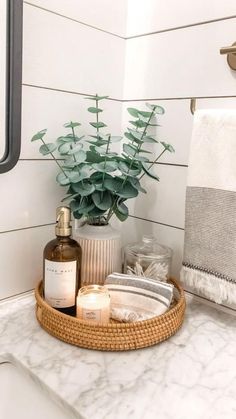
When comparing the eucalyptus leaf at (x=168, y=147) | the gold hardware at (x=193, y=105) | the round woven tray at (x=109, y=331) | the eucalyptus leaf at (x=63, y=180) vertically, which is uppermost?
the gold hardware at (x=193, y=105)

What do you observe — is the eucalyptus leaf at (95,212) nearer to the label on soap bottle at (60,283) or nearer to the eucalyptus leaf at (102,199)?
the eucalyptus leaf at (102,199)

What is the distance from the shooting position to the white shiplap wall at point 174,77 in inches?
32.3

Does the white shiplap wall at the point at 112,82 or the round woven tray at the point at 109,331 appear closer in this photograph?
the round woven tray at the point at 109,331

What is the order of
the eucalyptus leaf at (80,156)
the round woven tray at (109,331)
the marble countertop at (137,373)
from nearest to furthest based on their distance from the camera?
the marble countertop at (137,373), the round woven tray at (109,331), the eucalyptus leaf at (80,156)

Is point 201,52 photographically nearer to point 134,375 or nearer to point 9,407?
point 134,375

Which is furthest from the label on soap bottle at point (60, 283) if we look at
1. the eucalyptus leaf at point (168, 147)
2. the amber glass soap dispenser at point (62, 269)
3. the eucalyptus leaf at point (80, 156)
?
the eucalyptus leaf at point (168, 147)

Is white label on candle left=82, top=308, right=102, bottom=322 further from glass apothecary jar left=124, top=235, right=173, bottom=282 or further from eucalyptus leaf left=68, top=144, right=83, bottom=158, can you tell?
eucalyptus leaf left=68, top=144, right=83, bottom=158

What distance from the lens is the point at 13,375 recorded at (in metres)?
0.69

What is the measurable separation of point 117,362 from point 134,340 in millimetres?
52

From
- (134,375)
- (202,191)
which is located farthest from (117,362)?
(202,191)

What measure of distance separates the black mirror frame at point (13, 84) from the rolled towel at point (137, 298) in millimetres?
344

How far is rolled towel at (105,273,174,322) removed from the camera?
2.44 feet

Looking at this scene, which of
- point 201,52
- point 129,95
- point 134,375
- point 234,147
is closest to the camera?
point 134,375

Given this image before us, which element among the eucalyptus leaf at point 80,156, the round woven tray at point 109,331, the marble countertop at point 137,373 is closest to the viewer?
the marble countertop at point 137,373
